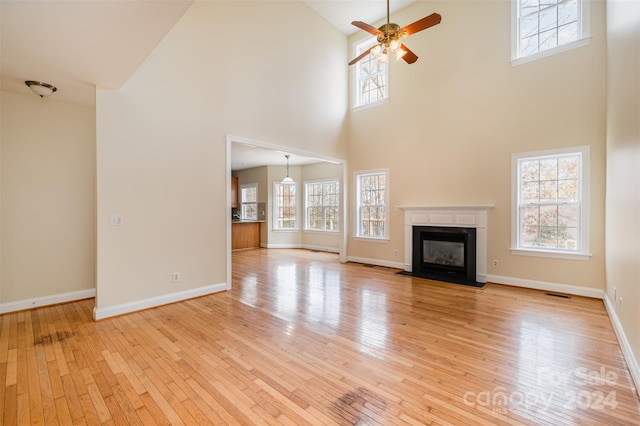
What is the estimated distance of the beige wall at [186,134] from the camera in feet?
11.1

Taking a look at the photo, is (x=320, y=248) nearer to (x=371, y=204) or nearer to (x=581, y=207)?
(x=371, y=204)

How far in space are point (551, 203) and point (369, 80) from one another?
4531mm

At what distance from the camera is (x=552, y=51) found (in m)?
4.32

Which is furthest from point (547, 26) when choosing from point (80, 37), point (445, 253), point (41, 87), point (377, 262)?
point (41, 87)

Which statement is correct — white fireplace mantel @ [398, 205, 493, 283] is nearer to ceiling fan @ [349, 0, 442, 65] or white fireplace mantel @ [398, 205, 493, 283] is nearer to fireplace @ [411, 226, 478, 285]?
fireplace @ [411, 226, 478, 285]

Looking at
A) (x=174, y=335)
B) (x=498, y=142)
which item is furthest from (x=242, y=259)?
(x=498, y=142)

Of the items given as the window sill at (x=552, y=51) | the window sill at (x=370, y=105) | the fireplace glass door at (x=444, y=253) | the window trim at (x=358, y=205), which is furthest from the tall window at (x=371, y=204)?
the window sill at (x=552, y=51)

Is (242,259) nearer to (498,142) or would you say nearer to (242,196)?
(242,196)

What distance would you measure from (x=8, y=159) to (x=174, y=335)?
10.3ft

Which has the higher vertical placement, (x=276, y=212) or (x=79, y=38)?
(x=79, y=38)

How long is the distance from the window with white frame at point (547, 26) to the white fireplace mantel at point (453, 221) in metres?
2.66

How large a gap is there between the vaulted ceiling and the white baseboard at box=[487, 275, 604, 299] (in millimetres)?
5568

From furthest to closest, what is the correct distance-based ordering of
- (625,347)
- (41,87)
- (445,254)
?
(445,254) → (41,87) → (625,347)

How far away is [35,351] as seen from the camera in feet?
8.33
